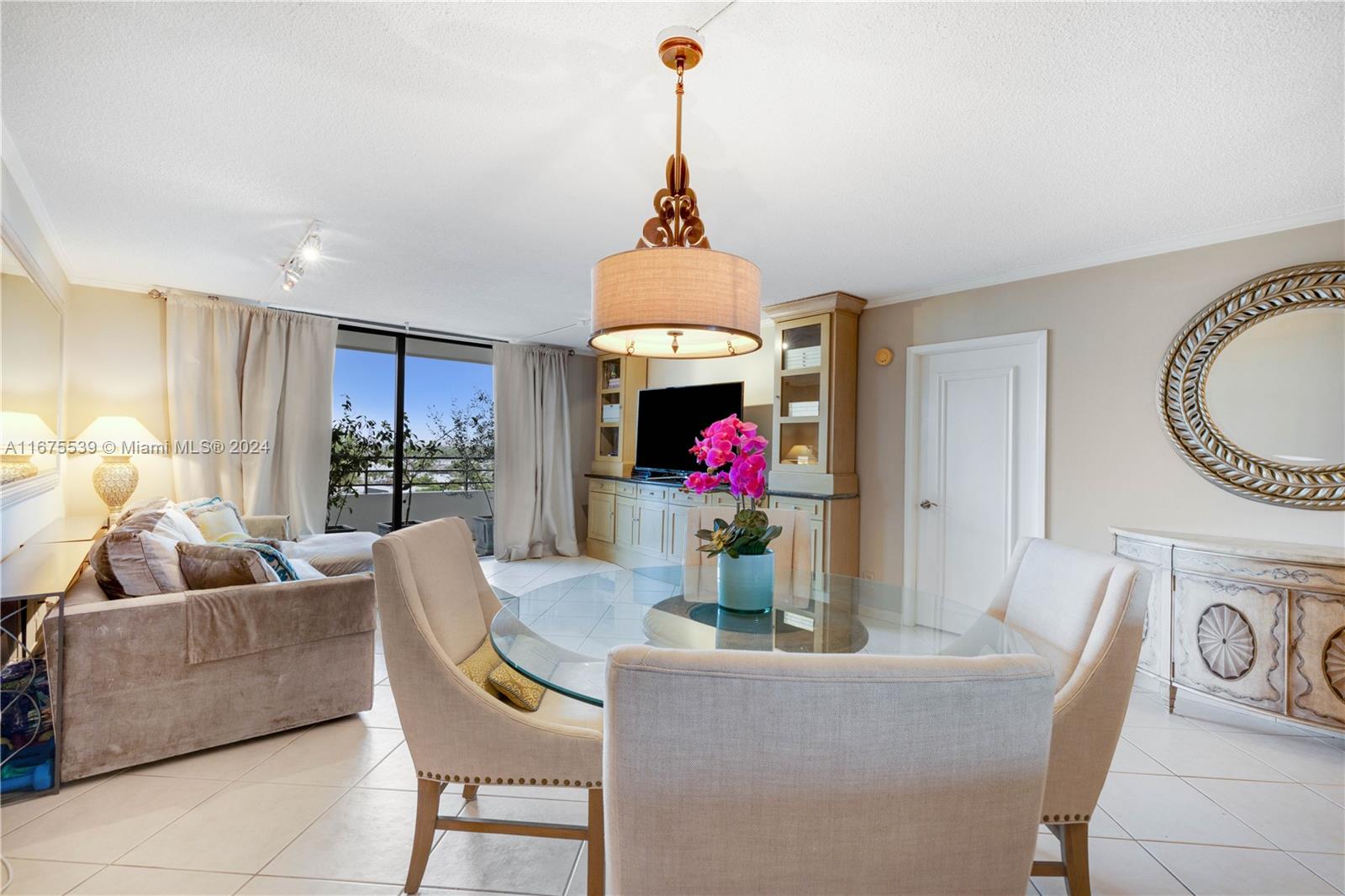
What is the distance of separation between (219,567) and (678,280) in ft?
7.30

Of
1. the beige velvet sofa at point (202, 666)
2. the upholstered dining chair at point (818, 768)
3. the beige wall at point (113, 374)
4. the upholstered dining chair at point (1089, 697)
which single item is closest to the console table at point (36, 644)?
the beige velvet sofa at point (202, 666)

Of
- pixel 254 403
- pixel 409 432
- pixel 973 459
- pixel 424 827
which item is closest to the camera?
pixel 424 827

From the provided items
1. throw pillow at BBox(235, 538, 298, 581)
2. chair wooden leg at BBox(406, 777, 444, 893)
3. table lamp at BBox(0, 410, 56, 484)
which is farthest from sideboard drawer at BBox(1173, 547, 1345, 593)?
table lamp at BBox(0, 410, 56, 484)

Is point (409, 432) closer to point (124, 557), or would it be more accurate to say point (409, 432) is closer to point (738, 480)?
point (124, 557)

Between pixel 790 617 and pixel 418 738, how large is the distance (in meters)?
1.05

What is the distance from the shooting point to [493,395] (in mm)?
6375

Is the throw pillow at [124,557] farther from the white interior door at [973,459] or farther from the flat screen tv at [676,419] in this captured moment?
the white interior door at [973,459]

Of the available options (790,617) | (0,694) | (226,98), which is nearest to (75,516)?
(0,694)

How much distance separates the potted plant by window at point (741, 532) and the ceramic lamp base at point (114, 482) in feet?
13.8

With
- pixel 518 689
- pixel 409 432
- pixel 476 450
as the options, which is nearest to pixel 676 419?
pixel 476 450

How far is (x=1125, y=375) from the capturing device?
3330 millimetres

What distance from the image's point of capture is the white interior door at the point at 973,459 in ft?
12.3

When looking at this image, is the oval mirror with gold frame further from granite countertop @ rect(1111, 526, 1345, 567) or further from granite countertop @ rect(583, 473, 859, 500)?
granite countertop @ rect(583, 473, 859, 500)

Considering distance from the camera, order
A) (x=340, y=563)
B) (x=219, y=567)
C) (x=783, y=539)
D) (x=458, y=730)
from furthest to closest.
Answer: (x=340, y=563)
(x=783, y=539)
(x=219, y=567)
(x=458, y=730)
